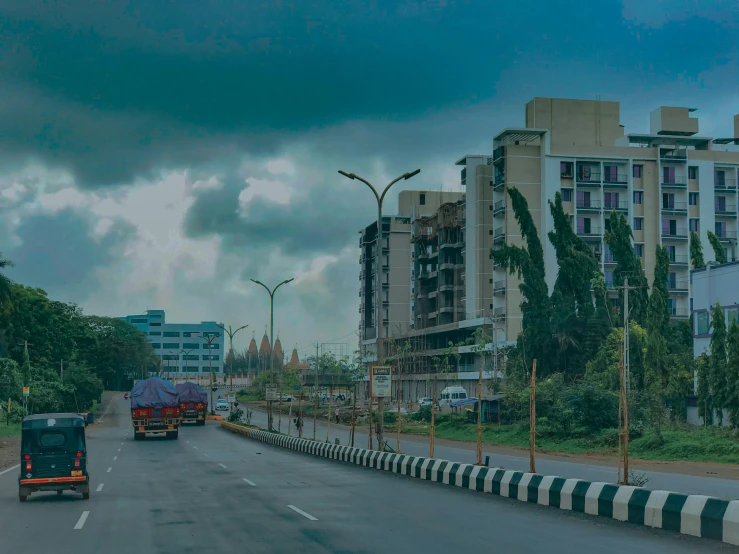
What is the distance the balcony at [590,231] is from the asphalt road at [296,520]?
224 feet

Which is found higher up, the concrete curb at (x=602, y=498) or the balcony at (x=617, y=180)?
the balcony at (x=617, y=180)

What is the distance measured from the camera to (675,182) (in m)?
93.0

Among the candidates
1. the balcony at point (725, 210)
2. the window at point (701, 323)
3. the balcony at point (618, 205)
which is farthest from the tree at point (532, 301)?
the balcony at point (725, 210)

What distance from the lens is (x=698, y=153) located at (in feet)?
309

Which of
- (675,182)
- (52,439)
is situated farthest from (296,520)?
(675,182)

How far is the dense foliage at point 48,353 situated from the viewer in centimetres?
7131

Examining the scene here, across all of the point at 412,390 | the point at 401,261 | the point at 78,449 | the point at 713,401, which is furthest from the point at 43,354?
the point at 78,449

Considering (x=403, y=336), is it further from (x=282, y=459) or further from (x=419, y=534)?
(x=419, y=534)

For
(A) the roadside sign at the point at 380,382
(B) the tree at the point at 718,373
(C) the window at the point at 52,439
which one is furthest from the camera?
(B) the tree at the point at 718,373

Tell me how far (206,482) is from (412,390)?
92.2 m

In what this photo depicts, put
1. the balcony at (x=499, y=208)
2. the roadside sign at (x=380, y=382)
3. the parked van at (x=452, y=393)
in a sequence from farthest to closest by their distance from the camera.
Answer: the balcony at (x=499, y=208) → the parked van at (x=452, y=393) → the roadside sign at (x=380, y=382)

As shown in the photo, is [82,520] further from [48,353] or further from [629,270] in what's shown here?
[48,353]

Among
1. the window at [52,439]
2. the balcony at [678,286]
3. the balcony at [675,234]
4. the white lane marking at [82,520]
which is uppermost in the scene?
the balcony at [675,234]

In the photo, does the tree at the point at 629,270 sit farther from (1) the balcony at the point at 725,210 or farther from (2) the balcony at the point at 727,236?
(1) the balcony at the point at 725,210
